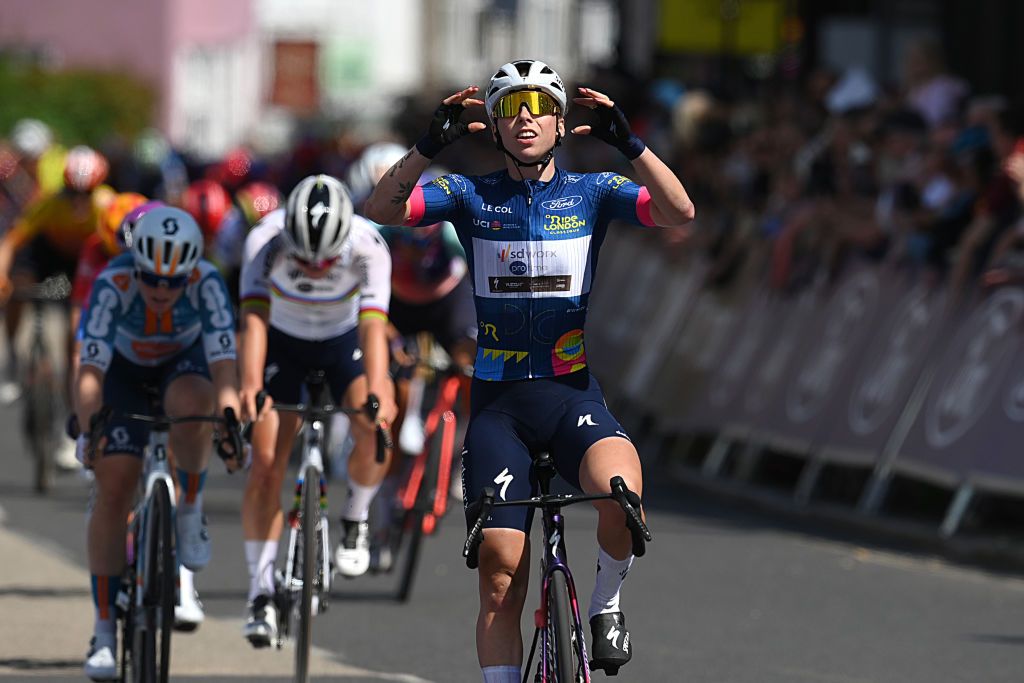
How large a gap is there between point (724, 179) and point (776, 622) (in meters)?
8.31

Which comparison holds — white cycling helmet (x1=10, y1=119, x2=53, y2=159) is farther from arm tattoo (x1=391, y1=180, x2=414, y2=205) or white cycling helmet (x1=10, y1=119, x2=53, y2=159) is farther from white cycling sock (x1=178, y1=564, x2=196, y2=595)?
arm tattoo (x1=391, y1=180, x2=414, y2=205)

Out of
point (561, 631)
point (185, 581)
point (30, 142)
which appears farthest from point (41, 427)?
point (561, 631)

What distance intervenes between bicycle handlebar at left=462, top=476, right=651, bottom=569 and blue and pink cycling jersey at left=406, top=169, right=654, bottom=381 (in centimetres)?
50

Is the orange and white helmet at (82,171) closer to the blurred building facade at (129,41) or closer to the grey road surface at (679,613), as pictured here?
the grey road surface at (679,613)

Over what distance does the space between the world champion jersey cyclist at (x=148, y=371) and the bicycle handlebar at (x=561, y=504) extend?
1.89 meters

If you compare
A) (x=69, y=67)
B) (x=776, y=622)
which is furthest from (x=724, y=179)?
(x=69, y=67)

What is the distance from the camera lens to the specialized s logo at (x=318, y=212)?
27.7 feet

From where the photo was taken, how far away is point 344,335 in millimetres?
9273

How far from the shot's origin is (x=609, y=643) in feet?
21.8

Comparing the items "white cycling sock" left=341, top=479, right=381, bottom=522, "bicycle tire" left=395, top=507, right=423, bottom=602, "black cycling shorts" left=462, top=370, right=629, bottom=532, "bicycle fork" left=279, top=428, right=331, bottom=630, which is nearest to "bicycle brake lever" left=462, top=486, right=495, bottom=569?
"black cycling shorts" left=462, top=370, right=629, bottom=532

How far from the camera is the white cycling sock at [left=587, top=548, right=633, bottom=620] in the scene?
670 centimetres

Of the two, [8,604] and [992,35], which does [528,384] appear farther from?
[992,35]

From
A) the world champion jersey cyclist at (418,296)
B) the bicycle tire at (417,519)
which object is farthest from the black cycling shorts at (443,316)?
the bicycle tire at (417,519)

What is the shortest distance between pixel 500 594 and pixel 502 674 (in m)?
0.23
